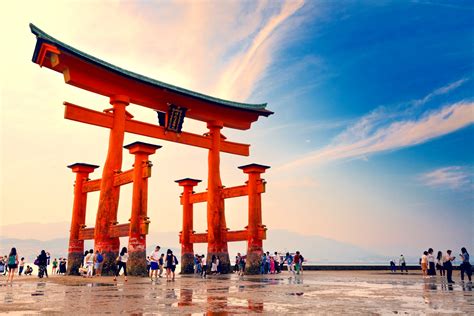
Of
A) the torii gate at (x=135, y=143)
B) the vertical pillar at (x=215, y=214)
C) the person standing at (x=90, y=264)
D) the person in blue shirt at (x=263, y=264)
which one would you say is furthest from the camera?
the person in blue shirt at (x=263, y=264)

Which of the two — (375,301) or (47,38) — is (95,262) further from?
(375,301)

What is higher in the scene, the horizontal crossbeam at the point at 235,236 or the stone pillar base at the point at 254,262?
the horizontal crossbeam at the point at 235,236

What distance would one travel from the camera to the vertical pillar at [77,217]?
2275 cm

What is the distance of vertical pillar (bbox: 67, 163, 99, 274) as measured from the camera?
22.8 m

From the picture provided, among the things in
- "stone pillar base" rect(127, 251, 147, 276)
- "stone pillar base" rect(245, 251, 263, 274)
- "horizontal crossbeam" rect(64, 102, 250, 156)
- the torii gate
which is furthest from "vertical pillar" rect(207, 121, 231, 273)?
"stone pillar base" rect(127, 251, 147, 276)

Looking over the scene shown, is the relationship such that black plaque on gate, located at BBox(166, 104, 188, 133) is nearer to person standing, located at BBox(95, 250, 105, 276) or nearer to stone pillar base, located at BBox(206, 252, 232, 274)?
stone pillar base, located at BBox(206, 252, 232, 274)

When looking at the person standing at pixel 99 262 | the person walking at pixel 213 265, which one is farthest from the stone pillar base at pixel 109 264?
the person walking at pixel 213 265

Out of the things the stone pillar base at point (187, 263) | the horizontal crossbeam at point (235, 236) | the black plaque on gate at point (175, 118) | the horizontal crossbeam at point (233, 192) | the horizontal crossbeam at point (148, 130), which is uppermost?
the black plaque on gate at point (175, 118)

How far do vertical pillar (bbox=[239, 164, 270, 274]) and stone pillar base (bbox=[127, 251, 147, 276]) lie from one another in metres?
7.15

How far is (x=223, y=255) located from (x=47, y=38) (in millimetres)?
15098

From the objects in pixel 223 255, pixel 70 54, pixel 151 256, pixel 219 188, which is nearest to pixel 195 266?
pixel 223 255

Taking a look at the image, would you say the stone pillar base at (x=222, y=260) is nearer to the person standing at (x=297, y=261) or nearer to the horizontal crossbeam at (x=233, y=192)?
the horizontal crossbeam at (x=233, y=192)

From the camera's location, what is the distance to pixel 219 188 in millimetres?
24875

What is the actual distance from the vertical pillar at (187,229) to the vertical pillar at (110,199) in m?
7.06
